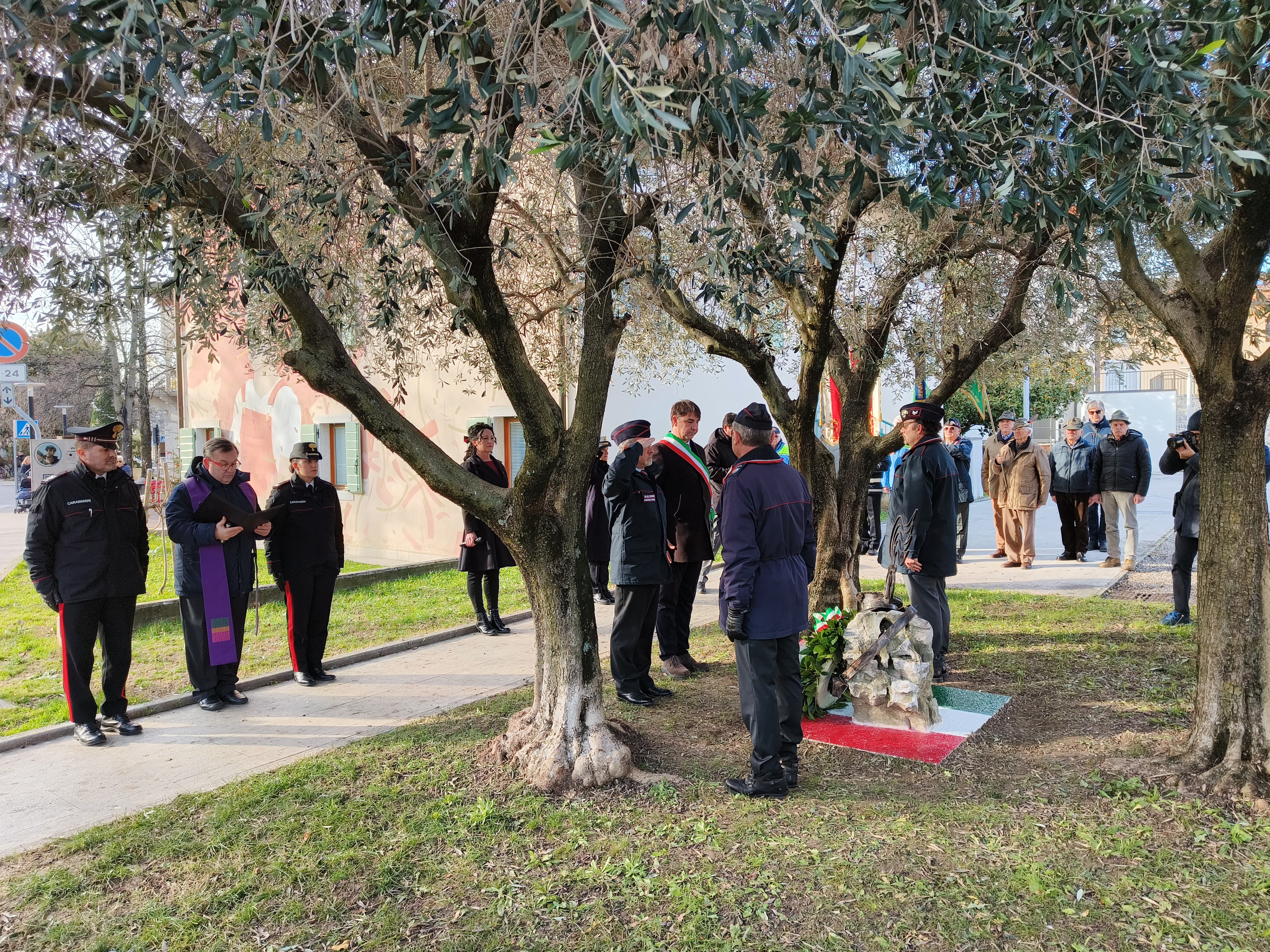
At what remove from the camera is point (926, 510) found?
20.8ft

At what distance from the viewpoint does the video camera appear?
749 cm

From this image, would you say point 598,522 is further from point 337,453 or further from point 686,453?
point 337,453

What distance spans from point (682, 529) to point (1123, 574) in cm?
675

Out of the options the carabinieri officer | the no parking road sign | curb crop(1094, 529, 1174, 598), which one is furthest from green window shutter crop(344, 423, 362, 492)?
curb crop(1094, 529, 1174, 598)

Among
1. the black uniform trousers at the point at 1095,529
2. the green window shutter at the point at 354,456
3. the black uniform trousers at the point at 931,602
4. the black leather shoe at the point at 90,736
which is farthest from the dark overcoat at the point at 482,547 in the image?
the green window shutter at the point at 354,456


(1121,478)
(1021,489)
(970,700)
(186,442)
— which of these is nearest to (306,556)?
(970,700)

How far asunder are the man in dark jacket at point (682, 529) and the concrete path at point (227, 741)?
44 centimetres

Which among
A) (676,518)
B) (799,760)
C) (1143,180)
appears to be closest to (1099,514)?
(676,518)

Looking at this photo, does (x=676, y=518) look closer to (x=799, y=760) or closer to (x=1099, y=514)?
(x=799, y=760)

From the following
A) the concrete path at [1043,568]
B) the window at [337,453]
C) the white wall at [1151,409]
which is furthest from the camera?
the white wall at [1151,409]

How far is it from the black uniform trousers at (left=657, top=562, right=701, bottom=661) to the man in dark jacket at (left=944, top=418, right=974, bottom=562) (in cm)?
583

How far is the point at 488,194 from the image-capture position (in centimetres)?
457

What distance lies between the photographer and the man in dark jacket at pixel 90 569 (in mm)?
5621

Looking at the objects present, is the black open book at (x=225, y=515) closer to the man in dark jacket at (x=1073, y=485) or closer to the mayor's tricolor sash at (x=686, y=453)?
the mayor's tricolor sash at (x=686, y=453)
